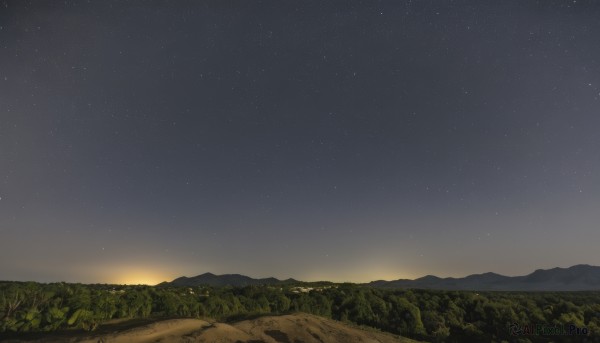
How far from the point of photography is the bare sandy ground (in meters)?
15.0

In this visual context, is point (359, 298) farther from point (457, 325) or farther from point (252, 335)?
point (252, 335)

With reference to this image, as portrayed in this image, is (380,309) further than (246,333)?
Yes

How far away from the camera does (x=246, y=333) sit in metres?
17.2

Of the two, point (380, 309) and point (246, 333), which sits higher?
point (246, 333)

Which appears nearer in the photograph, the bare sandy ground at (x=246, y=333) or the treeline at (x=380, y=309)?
the bare sandy ground at (x=246, y=333)

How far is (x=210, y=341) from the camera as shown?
51.2 ft

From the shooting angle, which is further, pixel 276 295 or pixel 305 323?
pixel 276 295

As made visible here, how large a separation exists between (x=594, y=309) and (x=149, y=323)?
47.5 metres

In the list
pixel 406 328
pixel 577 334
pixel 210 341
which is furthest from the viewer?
pixel 406 328

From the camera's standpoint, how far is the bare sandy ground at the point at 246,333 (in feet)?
49.1

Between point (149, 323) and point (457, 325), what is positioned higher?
point (149, 323)

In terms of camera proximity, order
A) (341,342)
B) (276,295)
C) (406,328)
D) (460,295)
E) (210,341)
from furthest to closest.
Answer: (460,295) → (276,295) → (406,328) → (341,342) → (210,341)

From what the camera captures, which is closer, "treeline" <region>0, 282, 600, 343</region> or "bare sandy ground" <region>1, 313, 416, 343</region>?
"bare sandy ground" <region>1, 313, 416, 343</region>

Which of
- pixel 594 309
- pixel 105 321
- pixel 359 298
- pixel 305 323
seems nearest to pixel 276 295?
pixel 359 298
